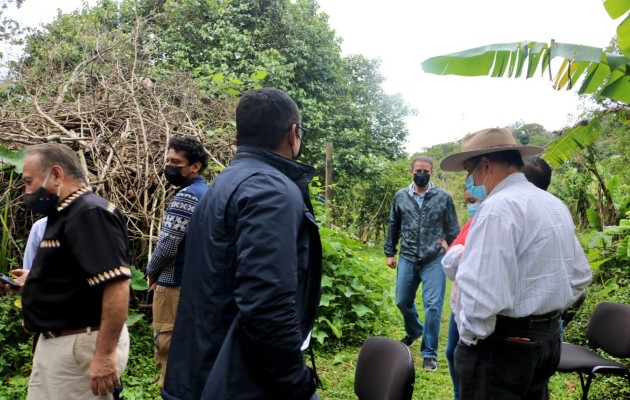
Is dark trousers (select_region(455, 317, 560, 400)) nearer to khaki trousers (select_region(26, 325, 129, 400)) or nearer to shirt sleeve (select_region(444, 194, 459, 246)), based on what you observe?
khaki trousers (select_region(26, 325, 129, 400))

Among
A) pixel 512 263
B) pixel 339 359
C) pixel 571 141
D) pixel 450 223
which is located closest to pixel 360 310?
pixel 339 359

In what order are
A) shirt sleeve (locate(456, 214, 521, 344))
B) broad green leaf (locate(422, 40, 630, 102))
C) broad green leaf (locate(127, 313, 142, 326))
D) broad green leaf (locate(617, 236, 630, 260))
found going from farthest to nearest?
broad green leaf (locate(617, 236, 630, 260)) < broad green leaf (locate(127, 313, 142, 326)) < broad green leaf (locate(422, 40, 630, 102)) < shirt sleeve (locate(456, 214, 521, 344))

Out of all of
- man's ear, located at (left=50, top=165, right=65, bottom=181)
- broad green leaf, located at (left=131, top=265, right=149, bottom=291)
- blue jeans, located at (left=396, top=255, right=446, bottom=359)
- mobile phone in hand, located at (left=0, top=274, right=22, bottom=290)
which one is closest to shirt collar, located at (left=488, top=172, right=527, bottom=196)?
man's ear, located at (left=50, top=165, right=65, bottom=181)

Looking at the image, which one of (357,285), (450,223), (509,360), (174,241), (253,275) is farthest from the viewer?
(357,285)

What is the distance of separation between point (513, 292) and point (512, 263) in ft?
0.48

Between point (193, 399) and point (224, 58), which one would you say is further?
point (224, 58)

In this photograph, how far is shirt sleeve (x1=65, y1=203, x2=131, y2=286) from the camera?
2.43 meters

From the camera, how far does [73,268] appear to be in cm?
250

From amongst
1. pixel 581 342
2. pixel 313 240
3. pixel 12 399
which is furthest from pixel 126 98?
pixel 581 342

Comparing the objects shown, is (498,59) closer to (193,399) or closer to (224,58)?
(193,399)

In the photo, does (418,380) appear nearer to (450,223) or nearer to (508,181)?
(450,223)

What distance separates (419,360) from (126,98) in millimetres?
4362

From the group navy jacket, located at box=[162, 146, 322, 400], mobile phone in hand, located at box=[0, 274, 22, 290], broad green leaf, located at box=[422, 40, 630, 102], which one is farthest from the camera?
broad green leaf, located at box=[422, 40, 630, 102]

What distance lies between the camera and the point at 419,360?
523 cm
